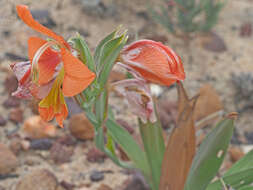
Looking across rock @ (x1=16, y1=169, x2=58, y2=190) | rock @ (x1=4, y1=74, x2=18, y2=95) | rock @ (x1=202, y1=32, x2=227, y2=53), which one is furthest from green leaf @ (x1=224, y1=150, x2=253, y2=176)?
rock @ (x1=202, y1=32, x2=227, y2=53)

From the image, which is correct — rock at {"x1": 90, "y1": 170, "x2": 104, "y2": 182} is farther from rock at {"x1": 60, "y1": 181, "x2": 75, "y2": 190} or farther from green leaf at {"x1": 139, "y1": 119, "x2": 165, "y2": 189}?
green leaf at {"x1": 139, "y1": 119, "x2": 165, "y2": 189}

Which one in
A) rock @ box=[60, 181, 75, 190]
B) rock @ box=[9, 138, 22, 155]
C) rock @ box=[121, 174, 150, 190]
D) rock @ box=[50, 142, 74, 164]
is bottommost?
rock @ box=[121, 174, 150, 190]

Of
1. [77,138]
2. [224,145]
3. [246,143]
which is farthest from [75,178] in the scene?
[246,143]

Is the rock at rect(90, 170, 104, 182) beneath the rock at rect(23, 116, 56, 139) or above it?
beneath

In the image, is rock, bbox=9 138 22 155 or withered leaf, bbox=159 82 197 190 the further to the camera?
rock, bbox=9 138 22 155

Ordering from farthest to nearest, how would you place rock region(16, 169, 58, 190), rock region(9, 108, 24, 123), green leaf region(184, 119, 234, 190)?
rock region(9, 108, 24, 123) < rock region(16, 169, 58, 190) < green leaf region(184, 119, 234, 190)

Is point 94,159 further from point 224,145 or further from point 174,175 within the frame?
point 224,145
